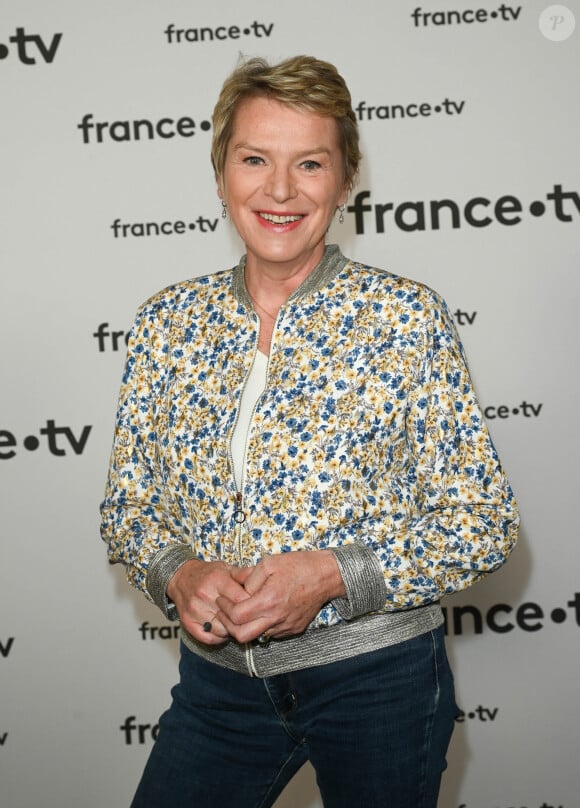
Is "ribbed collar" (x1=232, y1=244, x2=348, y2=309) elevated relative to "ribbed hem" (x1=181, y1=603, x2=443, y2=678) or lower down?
elevated

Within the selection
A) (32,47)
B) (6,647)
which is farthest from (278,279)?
(6,647)

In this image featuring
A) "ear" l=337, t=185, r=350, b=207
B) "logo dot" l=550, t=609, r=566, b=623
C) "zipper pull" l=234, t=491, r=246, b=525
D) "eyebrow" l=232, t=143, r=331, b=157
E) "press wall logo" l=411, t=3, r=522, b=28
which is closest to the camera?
"zipper pull" l=234, t=491, r=246, b=525

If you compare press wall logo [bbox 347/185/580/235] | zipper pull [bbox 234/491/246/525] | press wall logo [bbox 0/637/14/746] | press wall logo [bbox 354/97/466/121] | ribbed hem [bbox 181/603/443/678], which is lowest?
press wall logo [bbox 0/637/14/746]

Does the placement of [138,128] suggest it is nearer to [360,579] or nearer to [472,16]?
[472,16]

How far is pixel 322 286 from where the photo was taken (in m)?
1.58

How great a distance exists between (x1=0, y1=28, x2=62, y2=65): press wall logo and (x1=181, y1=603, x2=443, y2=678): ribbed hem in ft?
6.35

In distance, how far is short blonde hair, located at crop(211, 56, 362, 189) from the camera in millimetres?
1536

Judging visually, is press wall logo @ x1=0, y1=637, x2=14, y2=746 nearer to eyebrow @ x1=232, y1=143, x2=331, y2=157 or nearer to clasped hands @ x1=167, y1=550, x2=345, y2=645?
clasped hands @ x1=167, y1=550, x2=345, y2=645

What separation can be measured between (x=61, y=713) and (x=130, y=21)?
2074 mm

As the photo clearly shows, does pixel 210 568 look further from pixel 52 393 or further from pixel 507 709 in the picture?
pixel 507 709

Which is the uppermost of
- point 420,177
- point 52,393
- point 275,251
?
point 420,177

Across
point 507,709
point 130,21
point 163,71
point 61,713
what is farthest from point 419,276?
point 61,713

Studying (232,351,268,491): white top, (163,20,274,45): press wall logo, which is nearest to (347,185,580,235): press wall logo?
(163,20,274,45): press wall logo

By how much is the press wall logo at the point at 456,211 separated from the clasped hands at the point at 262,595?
149 cm
